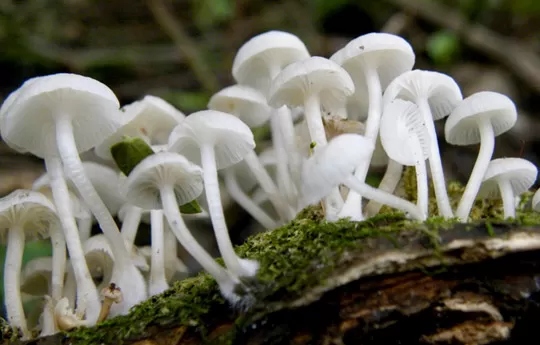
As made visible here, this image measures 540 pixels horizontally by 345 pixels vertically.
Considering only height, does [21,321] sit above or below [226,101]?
below

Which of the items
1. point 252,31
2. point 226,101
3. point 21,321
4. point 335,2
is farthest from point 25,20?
point 21,321

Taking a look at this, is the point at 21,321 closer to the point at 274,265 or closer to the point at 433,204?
the point at 274,265

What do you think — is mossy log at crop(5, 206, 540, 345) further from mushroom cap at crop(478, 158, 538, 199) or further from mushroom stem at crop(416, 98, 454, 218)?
mushroom cap at crop(478, 158, 538, 199)

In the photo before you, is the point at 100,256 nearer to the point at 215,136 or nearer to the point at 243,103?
the point at 215,136

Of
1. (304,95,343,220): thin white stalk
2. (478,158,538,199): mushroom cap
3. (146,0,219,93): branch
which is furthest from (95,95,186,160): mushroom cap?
(146,0,219,93): branch

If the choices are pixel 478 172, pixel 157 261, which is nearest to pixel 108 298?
pixel 157 261
